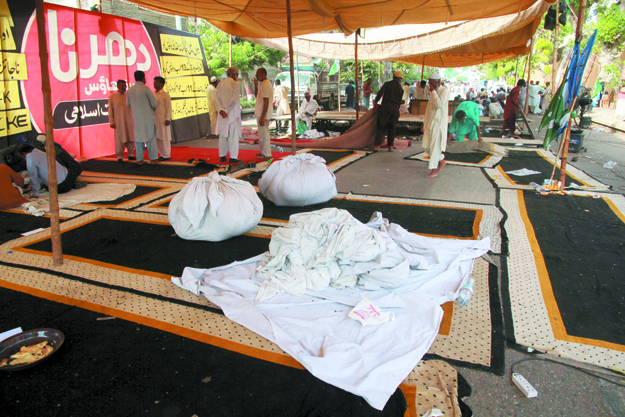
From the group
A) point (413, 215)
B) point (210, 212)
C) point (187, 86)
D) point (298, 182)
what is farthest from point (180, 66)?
point (413, 215)

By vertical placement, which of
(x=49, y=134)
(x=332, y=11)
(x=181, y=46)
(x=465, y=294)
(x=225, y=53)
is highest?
(x=225, y=53)

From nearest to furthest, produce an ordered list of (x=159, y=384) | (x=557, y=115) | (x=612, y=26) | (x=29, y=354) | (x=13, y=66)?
(x=159, y=384), (x=29, y=354), (x=557, y=115), (x=13, y=66), (x=612, y=26)

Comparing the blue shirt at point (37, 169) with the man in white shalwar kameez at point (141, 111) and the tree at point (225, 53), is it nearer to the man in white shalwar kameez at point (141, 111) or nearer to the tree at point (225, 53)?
the man in white shalwar kameez at point (141, 111)

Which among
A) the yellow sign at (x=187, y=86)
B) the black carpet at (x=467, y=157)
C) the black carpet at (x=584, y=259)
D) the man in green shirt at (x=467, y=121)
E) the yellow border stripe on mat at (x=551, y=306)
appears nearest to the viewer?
the yellow border stripe on mat at (x=551, y=306)

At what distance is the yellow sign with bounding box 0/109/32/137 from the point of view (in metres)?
6.96

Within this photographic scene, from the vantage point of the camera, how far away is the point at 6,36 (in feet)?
22.9

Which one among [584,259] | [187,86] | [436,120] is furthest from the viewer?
[187,86]

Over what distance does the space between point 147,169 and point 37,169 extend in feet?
7.07

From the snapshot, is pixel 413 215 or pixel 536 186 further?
pixel 536 186

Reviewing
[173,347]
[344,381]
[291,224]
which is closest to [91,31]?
[291,224]

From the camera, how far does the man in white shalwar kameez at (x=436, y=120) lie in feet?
20.5

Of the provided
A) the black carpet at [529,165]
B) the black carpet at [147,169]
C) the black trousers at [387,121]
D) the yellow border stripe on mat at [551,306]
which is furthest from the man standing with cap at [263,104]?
the yellow border stripe on mat at [551,306]

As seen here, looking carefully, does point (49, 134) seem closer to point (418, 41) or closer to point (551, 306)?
point (551, 306)

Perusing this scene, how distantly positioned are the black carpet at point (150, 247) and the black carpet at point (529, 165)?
15.6ft
